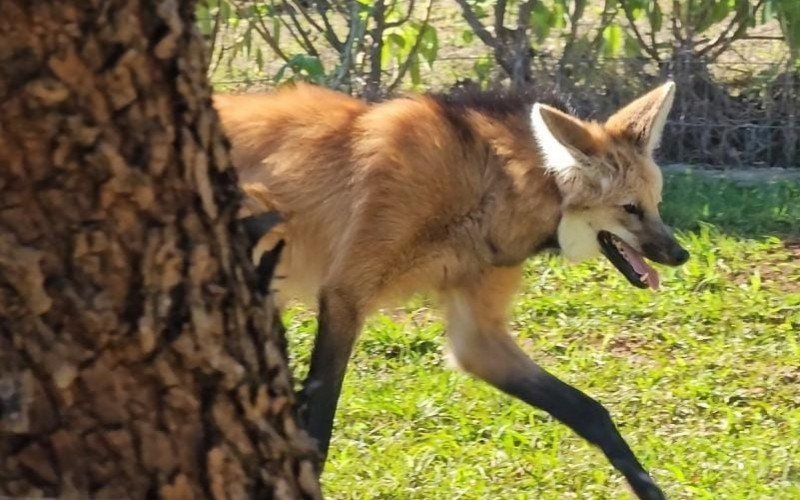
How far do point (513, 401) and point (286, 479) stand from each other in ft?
8.07

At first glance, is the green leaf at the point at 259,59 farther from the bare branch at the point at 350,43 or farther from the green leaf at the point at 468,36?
the green leaf at the point at 468,36

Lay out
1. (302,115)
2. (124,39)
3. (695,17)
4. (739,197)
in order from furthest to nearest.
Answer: (695,17) < (739,197) < (302,115) < (124,39)

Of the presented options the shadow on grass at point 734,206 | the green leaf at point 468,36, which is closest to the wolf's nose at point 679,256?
the shadow on grass at point 734,206

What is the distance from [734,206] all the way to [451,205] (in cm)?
245

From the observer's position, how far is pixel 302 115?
155 inches

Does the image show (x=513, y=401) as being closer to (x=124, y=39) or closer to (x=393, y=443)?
(x=393, y=443)

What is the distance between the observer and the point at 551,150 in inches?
149

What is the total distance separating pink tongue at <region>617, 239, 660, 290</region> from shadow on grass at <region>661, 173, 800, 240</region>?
1.59m

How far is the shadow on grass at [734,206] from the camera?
5473 millimetres

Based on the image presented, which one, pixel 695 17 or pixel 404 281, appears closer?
pixel 404 281

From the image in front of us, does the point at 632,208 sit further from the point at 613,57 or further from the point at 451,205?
the point at 613,57

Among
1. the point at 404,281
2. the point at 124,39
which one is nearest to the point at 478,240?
the point at 404,281

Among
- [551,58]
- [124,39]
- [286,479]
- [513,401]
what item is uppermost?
[124,39]

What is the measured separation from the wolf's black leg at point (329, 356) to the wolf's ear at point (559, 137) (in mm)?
756
